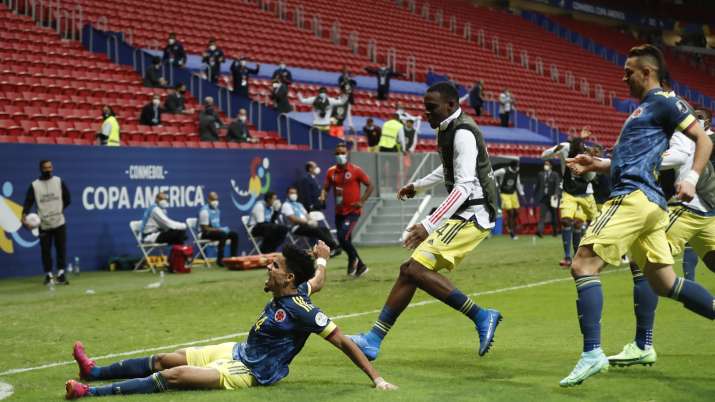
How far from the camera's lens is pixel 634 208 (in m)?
6.55

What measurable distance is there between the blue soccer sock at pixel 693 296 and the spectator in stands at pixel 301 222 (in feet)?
43.0

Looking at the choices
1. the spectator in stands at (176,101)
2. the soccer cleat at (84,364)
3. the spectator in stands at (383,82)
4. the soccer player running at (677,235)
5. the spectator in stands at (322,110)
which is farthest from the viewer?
the spectator in stands at (383,82)

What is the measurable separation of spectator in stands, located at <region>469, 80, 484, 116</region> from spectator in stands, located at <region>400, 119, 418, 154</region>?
364 inches

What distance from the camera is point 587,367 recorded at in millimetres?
6418

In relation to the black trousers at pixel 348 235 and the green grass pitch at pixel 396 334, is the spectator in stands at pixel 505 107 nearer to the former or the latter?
the green grass pitch at pixel 396 334

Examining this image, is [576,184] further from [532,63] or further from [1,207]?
[532,63]

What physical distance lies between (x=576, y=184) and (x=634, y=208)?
979 centimetres

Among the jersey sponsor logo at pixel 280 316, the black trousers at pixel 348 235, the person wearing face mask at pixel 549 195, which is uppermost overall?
the jersey sponsor logo at pixel 280 316

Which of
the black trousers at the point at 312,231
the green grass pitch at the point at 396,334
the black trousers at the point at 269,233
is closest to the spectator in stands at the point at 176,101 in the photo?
the black trousers at the point at 269,233

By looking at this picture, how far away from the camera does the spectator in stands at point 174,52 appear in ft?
87.0

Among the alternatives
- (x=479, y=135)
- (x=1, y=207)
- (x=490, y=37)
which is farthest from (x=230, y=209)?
(x=490, y=37)

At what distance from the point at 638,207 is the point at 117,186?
47.8 ft

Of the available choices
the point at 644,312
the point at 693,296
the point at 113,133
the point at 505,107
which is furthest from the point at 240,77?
the point at 693,296

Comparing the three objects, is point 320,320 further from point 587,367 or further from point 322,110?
point 322,110
